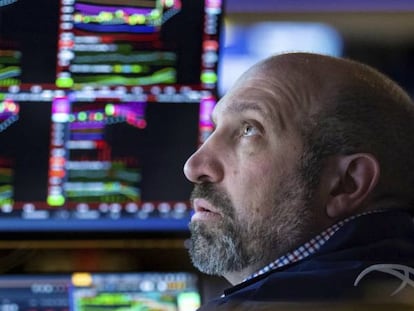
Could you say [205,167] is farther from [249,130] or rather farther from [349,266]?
[349,266]

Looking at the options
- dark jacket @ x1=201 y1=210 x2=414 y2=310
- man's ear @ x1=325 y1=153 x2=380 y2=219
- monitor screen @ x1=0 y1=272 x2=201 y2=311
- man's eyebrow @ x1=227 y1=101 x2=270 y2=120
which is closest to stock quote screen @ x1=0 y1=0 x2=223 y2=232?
monitor screen @ x1=0 y1=272 x2=201 y2=311

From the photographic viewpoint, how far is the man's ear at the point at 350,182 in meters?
1.29

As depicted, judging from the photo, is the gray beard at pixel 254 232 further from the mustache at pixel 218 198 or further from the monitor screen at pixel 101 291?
the monitor screen at pixel 101 291

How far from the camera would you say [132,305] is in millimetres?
1993

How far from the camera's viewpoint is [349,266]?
107cm

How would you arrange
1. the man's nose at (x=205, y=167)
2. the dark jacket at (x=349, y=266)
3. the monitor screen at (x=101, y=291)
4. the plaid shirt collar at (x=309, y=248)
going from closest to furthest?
the dark jacket at (x=349, y=266)
the plaid shirt collar at (x=309, y=248)
the man's nose at (x=205, y=167)
the monitor screen at (x=101, y=291)

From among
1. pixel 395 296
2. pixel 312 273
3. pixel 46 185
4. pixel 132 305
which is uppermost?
pixel 395 296

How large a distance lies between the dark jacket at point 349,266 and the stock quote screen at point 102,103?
895 mm

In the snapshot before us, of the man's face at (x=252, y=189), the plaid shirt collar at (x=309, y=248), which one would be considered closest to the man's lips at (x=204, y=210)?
the man's face at (x=252, y=189)

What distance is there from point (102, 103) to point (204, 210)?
2.46ft

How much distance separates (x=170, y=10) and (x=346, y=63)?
2.55ft

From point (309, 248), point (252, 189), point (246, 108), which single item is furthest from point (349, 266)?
point (246, 108)

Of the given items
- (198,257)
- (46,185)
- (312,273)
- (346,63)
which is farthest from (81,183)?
(312,273)

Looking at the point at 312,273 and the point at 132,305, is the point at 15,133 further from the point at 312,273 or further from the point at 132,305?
the point at 312,273
